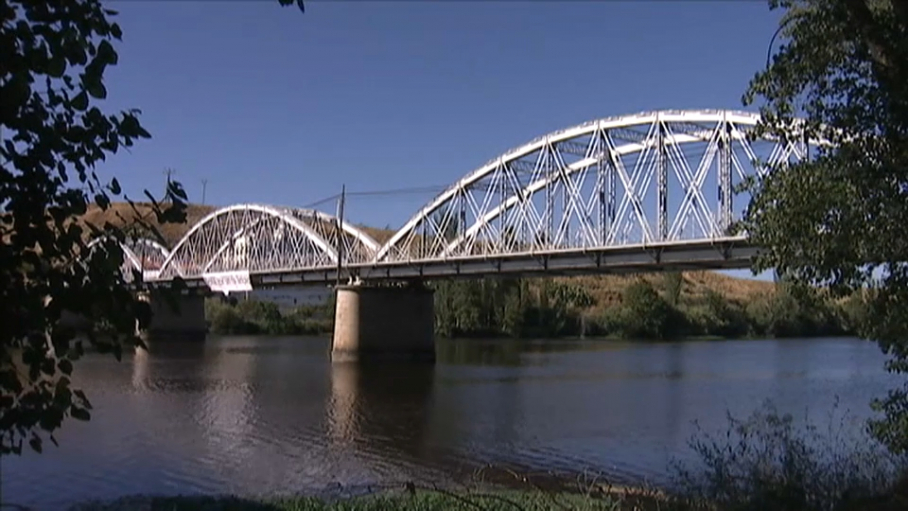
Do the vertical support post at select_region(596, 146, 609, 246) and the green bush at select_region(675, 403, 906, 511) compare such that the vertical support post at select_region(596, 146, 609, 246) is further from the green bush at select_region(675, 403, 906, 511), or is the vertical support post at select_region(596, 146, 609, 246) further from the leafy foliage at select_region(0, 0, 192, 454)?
the leafy foliage at select_region(0, 0, 192, 454)

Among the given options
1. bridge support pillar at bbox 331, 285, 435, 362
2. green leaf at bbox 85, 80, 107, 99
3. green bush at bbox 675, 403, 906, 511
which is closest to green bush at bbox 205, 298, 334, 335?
bridge support pillar at bbox 331, 285, 435, 362

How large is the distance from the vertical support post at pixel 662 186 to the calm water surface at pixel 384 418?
8071 millimetres

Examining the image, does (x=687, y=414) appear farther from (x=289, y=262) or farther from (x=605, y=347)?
(x=289, y=262)

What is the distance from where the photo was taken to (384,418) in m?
31.8

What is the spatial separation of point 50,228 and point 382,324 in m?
62.1

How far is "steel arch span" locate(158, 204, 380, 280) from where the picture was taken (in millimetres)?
80375

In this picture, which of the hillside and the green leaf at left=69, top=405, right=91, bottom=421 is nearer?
the green leaf at left=69, top=405, right=91, bottom=421

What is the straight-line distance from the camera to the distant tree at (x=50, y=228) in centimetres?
348

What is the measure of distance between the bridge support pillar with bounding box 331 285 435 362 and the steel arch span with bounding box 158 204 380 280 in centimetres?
762

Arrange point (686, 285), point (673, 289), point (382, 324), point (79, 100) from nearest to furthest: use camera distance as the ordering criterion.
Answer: point (79, 100)
point (382, 324)
point (673, 289)
point (686, 285)

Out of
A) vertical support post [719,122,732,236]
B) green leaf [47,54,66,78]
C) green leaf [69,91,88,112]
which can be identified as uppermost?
vertical support post [719,122,732,236]

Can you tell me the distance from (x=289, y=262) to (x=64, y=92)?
288 ft

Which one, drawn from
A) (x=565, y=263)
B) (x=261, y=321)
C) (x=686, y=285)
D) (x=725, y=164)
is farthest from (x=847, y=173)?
(x=686, y=285)

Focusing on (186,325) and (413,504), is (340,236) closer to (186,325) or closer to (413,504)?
(186,325)
